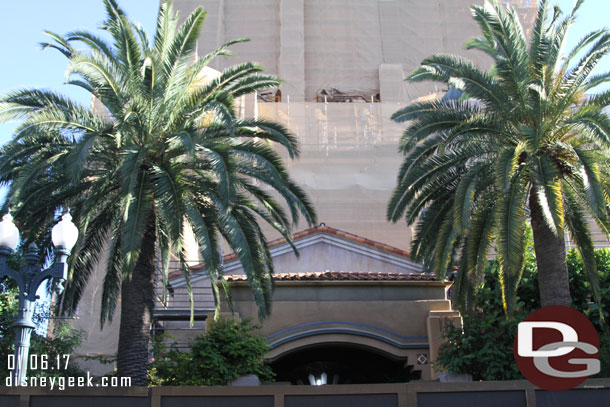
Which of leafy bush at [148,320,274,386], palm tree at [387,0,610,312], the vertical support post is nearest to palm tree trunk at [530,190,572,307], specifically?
palm tree at [387,0,610,312]

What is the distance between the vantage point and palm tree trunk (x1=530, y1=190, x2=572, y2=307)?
46.2 feet

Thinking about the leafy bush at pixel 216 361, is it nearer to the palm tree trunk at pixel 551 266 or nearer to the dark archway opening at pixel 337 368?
the dark archway opening at pixel 337 368

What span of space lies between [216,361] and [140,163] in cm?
434

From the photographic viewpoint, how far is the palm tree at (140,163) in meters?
13.1

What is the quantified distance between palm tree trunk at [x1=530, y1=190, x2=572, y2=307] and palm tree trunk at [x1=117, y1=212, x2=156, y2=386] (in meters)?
7.64

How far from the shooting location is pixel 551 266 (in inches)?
560

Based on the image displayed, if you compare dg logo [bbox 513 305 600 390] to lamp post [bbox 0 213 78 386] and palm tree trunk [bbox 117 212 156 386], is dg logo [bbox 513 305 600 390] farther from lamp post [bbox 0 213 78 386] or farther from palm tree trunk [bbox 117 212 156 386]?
lamp post [bbox 0 213 78 386]

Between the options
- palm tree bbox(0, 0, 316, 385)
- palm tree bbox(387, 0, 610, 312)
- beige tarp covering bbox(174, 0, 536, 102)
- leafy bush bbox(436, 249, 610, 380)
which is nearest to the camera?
palm tree bbox(0, 0, 316, 385)

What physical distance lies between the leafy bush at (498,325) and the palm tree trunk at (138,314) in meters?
6.39

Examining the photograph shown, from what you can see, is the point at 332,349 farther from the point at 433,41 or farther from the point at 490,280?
the point at 433,41

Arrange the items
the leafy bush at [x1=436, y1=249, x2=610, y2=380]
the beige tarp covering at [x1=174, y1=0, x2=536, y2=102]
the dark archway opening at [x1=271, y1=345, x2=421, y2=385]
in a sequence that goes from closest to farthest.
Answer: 1. the leafy bush at [x1=436, y1=249, x2=610, y2=380]
2. the dark archway opening at [x1=271, y1=345, x2=421, y2=385]
3. the beige tarp covering at [x1=174, y1=0, x2=536, y2=102]

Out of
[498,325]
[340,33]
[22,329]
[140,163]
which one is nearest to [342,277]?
[498,325]

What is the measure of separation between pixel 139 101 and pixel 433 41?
2183cm

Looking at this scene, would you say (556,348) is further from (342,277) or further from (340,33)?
(340,33)
